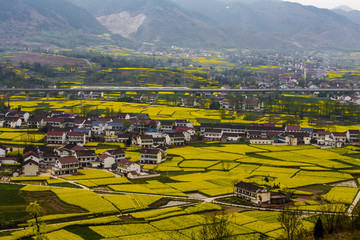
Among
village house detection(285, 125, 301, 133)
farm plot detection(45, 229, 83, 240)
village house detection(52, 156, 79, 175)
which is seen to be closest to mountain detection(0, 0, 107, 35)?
village house detection(285, 125, 301, 133)

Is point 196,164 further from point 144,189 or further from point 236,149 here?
point 144,189

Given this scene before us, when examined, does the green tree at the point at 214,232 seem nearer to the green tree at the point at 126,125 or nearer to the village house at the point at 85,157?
the village house at the point at 85,157

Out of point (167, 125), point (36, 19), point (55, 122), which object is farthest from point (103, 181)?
point (36, 19)

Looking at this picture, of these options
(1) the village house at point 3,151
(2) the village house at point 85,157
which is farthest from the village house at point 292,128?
(1) the village house at point 3,151

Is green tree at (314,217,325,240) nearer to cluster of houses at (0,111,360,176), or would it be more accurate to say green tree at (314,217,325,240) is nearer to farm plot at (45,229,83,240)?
farm plot at (45,229,83,240)

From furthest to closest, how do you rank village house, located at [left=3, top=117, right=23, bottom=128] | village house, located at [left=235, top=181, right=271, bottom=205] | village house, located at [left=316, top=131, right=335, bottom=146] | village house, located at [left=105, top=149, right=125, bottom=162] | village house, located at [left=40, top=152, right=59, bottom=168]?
1. village house, located at [left=3, top=117, right=23, bottom=128]
2. village house, located at [left=316, top=131, right=335, bottom=146]
3. village house, located at [left=105, top=149, right=125, bottom=162]
4. village house, located at [left=40, top=152, right=59, bottom=168]
5. village house, located at [left=235, top=181, right=271, bottom=205]
